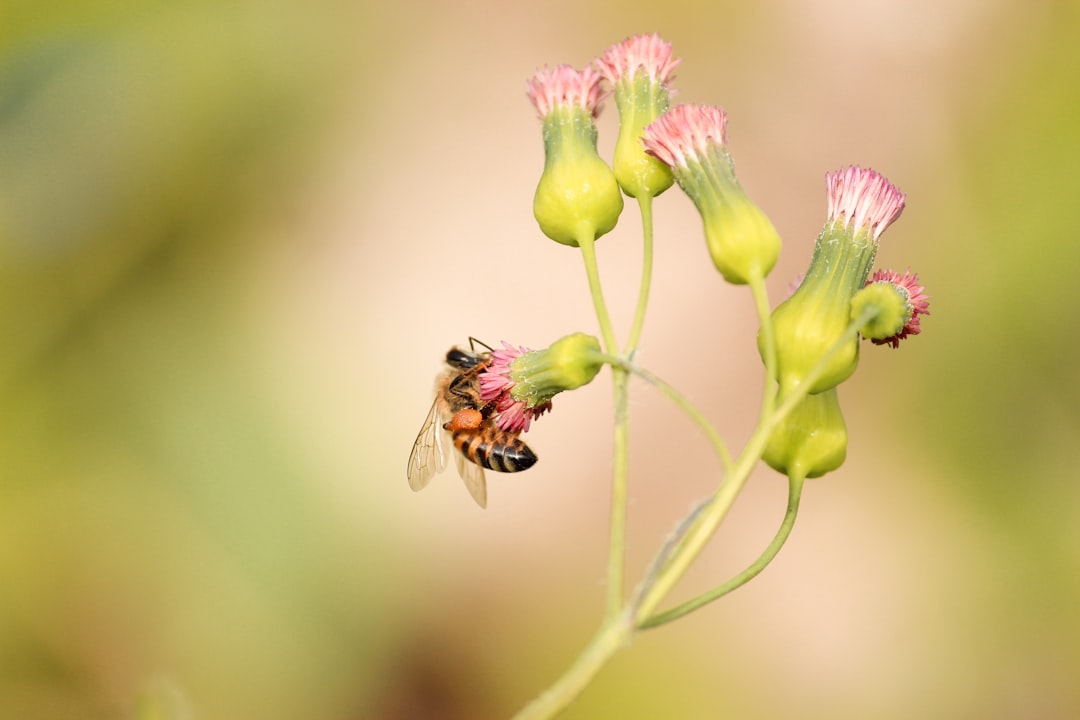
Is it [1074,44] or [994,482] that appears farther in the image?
[1074,44]

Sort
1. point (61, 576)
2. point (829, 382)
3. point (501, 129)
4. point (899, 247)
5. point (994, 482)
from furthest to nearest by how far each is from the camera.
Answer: point (501, 129), point (899, 247), point (994, 482), point (61, 576), point (829, 382)

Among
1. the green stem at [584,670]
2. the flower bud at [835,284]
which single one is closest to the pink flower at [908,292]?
the flower bud at [835,284]

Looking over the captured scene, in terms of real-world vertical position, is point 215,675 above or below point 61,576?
below

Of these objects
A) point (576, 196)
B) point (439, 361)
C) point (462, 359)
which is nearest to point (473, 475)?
point (462, 359)

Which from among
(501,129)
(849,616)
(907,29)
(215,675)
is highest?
(907,29)

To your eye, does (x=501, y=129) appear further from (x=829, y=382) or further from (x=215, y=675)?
(x=829, y=382)

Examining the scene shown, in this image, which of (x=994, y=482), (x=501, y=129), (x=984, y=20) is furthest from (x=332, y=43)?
(x=994, y=482)

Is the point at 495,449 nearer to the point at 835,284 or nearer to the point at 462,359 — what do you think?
the point at 462,359
